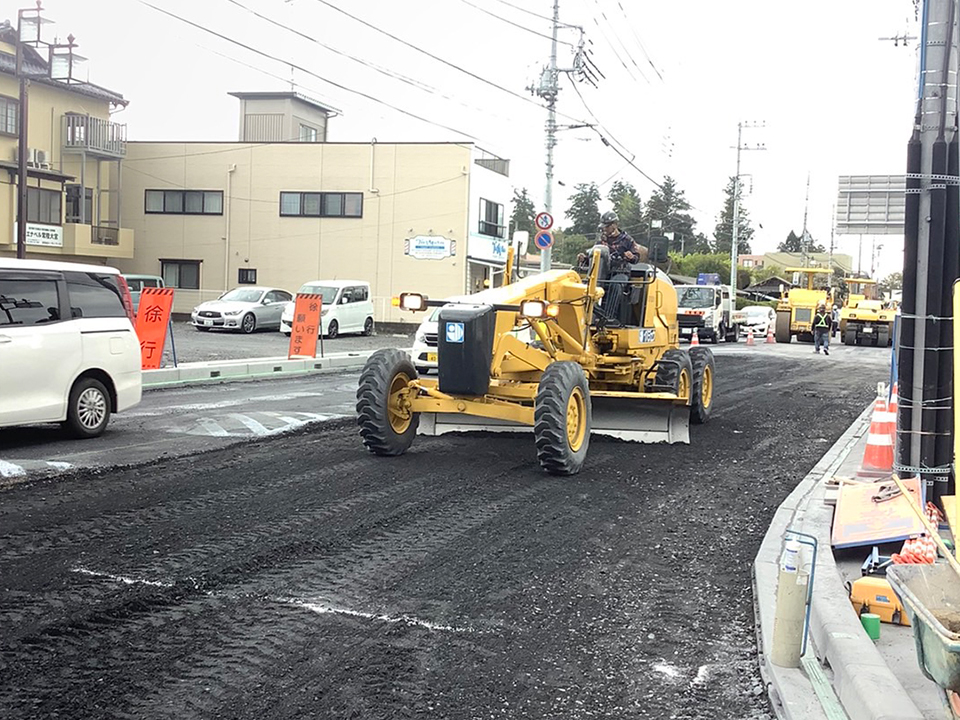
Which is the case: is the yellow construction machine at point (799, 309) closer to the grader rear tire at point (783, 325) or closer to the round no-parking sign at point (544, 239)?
the grader rear tire at point (783, 325)

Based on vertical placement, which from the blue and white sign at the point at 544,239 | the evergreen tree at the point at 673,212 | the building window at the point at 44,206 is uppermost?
the evergreen tree at the point at 673,212

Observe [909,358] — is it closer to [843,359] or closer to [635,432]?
[635,432]

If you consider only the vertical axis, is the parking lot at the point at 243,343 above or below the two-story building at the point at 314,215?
below

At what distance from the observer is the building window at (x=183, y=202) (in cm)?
4278

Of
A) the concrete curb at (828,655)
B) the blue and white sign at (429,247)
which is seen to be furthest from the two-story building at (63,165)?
the concrete curb at (828,655)

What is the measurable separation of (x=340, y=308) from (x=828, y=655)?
28.3 m

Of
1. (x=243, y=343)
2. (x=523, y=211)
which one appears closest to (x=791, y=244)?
(x=523, y=211)

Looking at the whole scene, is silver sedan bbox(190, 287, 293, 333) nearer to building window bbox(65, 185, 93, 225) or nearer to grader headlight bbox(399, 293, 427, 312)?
building window bbox(65, 185, 93, 225)

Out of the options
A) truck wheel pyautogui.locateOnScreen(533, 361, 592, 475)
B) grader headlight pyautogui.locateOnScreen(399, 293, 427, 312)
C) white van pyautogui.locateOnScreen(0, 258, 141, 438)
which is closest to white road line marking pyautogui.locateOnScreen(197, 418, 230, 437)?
white van pyautogui.locateOnScreen(0, 258, 141, 438)

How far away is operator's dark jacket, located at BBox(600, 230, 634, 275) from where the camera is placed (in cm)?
1280

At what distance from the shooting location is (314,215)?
4162cm

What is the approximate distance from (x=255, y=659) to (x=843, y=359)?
29070mm

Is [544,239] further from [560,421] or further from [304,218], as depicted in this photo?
[304,218]

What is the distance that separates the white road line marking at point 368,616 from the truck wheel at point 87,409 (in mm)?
6181
